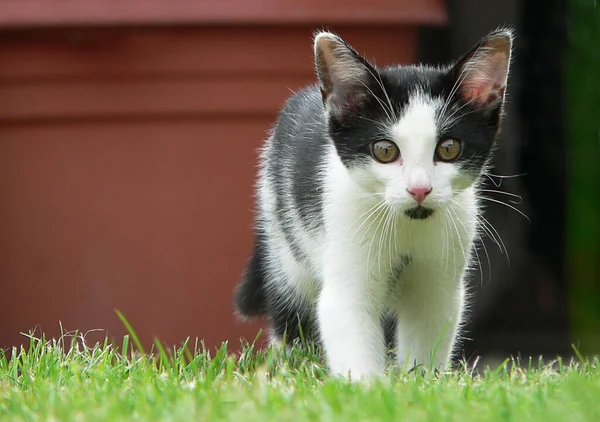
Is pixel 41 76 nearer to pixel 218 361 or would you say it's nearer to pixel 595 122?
pixel 218 361

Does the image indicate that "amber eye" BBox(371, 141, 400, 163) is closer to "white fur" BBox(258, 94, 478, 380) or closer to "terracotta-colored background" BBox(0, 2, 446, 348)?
"white fur" BBox(258, 94, 478, 380)

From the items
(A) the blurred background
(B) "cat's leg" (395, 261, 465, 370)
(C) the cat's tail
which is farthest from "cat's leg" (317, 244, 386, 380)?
(A) the blurred background

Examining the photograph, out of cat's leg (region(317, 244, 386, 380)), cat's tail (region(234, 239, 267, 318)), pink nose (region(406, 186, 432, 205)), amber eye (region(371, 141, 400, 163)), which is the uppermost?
amber eye (region(371, 141, 400, 163))

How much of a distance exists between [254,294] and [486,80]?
3.20ft

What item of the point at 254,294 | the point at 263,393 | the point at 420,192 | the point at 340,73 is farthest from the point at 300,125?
the point at 263,393

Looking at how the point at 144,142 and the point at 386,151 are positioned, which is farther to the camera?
the point at 144,142

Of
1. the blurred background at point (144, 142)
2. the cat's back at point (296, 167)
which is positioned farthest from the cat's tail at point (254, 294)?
the blurred background at point (144, 142)

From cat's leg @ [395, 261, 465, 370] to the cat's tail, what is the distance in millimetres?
550

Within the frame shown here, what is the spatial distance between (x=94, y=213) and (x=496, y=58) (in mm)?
1545

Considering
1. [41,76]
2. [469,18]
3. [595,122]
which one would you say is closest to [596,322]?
[595,122]

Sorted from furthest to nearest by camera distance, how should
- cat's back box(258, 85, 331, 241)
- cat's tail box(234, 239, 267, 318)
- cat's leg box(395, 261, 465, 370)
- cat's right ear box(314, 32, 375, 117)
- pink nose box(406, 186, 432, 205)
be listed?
cat's tail box(234, 239, 267, 318), cat's back box(258, 85, 331, 241), cat's leg box(395, 261, 465, 370), cat's right ear box(314, 32, 375, 117), pink nose box(406, 186, 432, 205)

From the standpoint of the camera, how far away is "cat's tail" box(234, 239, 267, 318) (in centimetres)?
271

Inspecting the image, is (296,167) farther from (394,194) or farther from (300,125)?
(394,194)

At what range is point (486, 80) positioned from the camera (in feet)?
6.79
